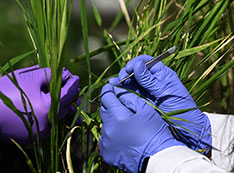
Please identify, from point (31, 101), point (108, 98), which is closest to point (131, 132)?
point (108, 98)

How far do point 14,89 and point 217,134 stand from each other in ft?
1.73

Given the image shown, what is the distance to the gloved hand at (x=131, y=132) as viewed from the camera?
2.27 feet

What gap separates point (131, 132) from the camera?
701 millimetres

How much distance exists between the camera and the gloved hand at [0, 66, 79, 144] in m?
0.65

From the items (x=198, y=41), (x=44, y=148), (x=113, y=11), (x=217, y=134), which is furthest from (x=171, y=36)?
(x=113, y=11)

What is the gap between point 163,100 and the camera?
73 centimetres

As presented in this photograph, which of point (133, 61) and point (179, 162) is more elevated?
point (133, 61)

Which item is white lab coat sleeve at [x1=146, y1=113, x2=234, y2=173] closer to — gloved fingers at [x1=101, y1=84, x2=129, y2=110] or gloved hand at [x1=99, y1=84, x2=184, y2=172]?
gloved hand at [x1=99, y1=84, x2=184, y2=172]

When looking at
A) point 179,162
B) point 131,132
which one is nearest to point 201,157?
point 179,162

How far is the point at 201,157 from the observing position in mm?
657

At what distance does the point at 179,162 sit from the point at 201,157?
0.18ft

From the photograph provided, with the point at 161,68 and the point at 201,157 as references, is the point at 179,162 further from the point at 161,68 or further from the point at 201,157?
the point at 161,68

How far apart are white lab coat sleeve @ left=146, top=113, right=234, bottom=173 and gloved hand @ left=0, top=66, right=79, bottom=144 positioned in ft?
0.80

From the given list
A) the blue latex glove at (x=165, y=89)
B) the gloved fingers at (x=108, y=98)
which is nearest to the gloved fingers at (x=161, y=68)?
the blue latex glove at (x=165, y=89)
